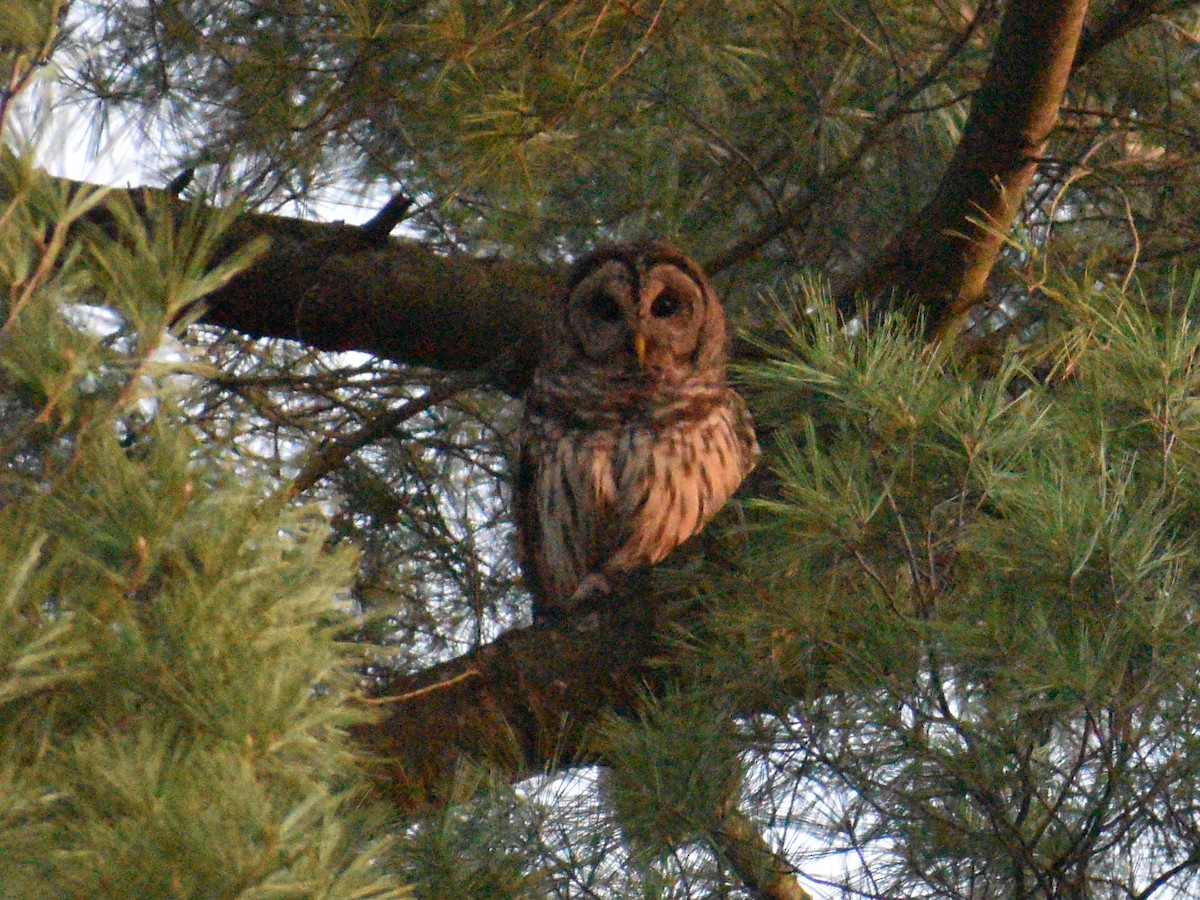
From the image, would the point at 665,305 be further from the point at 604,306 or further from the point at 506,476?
the point at 506,476

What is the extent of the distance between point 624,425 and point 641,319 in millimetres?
288

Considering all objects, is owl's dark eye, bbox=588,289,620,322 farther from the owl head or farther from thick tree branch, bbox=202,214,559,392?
thick tree branch, bbox=202,214,559,392

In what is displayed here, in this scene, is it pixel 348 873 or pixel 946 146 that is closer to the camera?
pixel 348 873

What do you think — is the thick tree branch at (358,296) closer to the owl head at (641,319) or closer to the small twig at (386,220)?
the small twig at (386,220)

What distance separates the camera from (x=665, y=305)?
3926 mm

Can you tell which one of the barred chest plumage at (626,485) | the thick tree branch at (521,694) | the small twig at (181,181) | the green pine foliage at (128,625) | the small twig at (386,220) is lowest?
the green pine foliage at (128,625)

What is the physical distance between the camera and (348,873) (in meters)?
1.21

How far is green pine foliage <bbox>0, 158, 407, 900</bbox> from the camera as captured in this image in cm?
109

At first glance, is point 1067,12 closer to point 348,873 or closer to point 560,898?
point 560,898

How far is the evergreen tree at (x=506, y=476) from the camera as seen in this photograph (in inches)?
45.1

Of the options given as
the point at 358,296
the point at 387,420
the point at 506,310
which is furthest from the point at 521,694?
the point at 506,310

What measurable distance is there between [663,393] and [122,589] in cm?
281

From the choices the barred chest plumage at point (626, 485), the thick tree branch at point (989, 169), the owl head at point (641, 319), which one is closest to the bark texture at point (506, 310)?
the thick tree branch at point (989, 169)

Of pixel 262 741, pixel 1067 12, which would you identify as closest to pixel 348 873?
pixel 262 741
